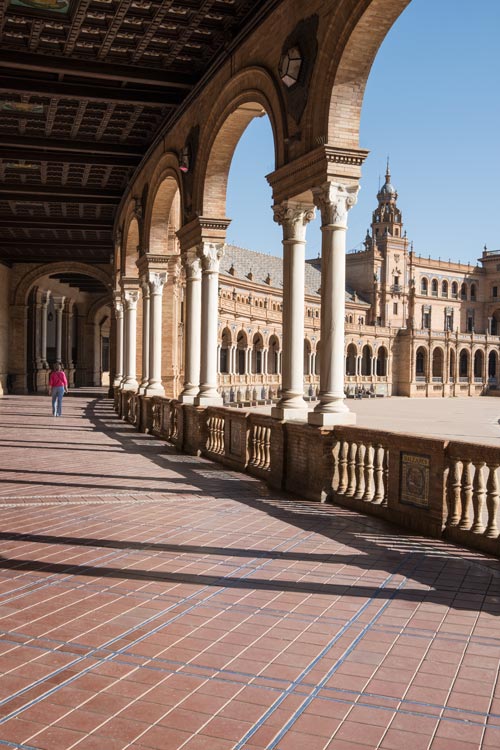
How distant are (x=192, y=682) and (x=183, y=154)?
42.5 feet

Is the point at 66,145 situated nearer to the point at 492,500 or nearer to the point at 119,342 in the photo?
the point at 119,342

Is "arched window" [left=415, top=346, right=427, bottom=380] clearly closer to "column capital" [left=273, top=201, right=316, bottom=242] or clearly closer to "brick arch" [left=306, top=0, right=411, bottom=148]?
"column capital" [left=273, top=201, right=316, bottom=242]

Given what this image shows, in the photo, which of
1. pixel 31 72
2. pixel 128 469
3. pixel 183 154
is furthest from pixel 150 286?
pixel 128 469

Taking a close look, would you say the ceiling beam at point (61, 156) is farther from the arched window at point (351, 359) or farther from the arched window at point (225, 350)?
the arched window at point (351, 359)

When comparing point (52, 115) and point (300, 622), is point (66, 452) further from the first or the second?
point (300, 622)

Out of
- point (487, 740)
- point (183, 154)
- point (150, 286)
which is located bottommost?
point (487, 740)

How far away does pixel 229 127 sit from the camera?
43.4 ft

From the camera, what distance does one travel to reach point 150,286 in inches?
758

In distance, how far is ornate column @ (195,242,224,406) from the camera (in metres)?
14.1

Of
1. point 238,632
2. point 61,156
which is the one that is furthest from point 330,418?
point 61,156

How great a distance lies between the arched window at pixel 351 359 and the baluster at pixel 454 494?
3080 inches

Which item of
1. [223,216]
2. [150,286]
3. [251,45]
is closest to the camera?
[251,45]

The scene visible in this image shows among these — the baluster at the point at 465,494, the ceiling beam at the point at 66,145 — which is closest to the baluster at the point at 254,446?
the baluster at the point at 465,494

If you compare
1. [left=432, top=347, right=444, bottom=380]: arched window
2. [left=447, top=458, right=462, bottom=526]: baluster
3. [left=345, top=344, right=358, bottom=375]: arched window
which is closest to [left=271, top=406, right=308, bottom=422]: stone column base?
[left=447, top=458, right=462, bottom=526]: baluster
